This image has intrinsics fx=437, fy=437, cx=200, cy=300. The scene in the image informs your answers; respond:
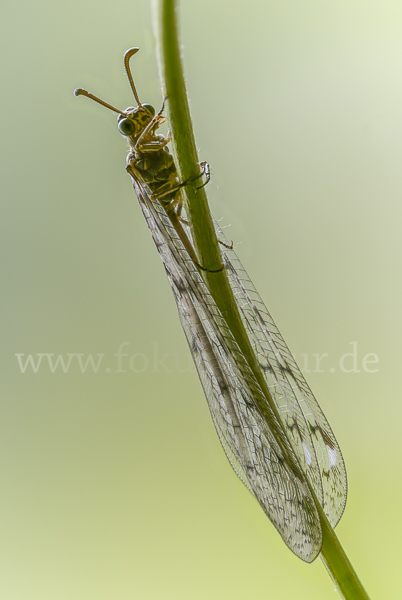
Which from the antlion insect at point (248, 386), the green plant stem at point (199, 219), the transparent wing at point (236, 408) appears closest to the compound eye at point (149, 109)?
the antlion insect at point (248, 386)

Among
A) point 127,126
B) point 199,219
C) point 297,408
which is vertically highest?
point 127,126

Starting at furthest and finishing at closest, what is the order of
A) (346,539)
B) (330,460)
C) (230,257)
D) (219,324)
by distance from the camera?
1. (346,539)
2. (230,257)
3. (330,460)
4. (219,324)

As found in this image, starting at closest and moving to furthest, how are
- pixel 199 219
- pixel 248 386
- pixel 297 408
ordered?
pixel 199 219 → pixel 248 386 → pixel 297 408

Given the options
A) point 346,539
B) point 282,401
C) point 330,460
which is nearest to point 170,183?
point 282,401

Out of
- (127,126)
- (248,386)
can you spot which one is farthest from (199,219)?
(127,126)

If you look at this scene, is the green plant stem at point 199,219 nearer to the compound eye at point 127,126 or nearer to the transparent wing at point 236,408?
the transparent wing at point 236,408

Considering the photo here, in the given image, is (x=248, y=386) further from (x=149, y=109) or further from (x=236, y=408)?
(x=149, y=109)

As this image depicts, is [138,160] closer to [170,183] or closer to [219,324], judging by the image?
[170,183]

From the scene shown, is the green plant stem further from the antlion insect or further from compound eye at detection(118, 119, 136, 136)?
compound eye at detection(118, 119, 136, 136)
